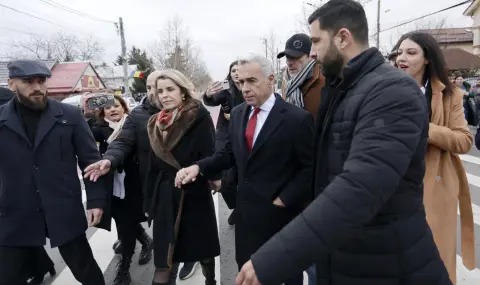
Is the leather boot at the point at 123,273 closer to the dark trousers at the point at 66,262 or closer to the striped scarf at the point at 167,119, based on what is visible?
the dark trousers at the point at 66,262

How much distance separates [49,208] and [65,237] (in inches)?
10.0

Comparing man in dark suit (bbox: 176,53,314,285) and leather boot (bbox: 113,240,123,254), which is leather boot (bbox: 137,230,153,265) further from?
man in dark suit (bbox: 176,53,314,285)

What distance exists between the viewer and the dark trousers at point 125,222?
3644mm

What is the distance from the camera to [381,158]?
114cm

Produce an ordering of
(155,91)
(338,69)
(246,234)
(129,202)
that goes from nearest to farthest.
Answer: (338,69) → (246,234) → (155,91) → (129,202)

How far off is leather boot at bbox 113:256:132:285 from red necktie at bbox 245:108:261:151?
209 cm

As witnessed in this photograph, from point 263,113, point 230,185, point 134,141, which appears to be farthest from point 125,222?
point 263,113

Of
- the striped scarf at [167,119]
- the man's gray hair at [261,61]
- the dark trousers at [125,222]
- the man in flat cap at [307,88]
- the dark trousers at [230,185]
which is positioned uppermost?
Result: the man's gray hair at [261,61]

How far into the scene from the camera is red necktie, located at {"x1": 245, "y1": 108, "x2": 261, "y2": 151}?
96.7 inches

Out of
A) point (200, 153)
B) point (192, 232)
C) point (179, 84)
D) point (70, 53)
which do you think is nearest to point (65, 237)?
point (192, 232)

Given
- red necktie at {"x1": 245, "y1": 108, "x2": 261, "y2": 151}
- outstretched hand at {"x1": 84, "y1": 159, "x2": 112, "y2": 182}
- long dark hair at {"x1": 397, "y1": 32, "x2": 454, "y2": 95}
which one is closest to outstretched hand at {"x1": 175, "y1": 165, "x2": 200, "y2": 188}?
red necktie at {"x1": 245, "y1": 108, "x2": 261, "y2": 151}

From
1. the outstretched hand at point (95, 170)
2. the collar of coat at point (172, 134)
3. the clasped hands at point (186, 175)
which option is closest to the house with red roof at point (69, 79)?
the outstretched hand at point (95, 170)

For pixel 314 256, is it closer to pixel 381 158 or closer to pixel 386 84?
pixel 381 158

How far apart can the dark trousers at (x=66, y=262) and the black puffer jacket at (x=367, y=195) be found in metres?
2.01
